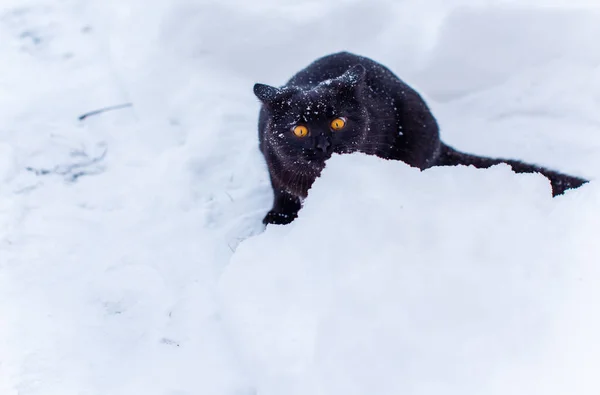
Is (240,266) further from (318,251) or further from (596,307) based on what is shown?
(596,307)

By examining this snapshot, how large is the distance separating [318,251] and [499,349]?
81 cm

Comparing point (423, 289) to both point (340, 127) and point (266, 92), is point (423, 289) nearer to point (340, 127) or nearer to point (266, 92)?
point (340, 127)

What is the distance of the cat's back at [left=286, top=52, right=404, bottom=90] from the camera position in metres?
3.17

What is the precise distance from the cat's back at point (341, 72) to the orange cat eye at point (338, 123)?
55cm

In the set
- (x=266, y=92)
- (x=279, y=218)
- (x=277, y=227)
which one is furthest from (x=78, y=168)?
(x=277, y=227)

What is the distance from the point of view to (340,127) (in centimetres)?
268

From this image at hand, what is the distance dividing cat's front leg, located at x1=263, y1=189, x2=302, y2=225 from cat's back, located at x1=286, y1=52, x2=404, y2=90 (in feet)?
2.32

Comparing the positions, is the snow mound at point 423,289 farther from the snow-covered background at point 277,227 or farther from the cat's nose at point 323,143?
the cat's nose at point 323,143

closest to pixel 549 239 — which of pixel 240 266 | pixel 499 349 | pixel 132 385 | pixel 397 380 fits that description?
pixel 499 349

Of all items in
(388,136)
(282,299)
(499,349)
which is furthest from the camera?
(388,136)

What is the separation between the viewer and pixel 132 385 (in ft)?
7.20

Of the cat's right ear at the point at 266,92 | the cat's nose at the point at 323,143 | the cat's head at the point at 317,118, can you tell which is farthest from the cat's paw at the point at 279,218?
the cat's right ear at the point at 266,92

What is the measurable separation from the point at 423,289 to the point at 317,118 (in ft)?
3.58

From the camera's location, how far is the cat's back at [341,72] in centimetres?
317
